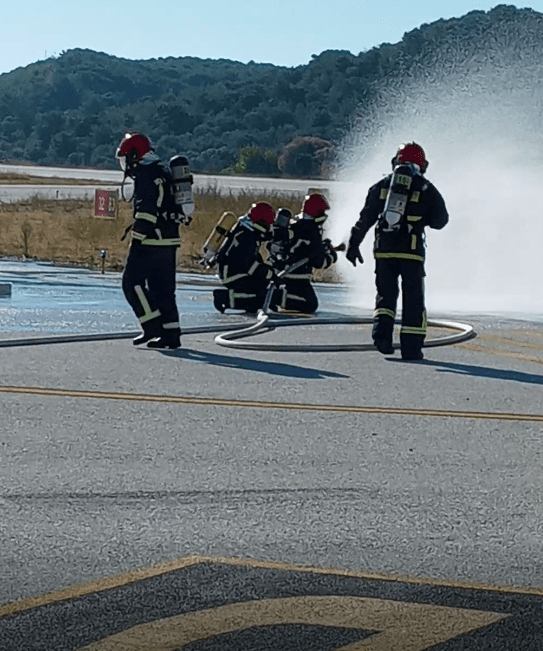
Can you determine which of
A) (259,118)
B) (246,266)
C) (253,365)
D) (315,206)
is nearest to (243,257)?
(246,266)

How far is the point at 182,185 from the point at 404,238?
184cm

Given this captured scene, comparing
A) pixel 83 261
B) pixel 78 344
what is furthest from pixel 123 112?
pixel 78 344

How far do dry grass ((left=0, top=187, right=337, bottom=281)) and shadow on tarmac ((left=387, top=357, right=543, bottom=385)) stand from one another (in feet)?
38.8

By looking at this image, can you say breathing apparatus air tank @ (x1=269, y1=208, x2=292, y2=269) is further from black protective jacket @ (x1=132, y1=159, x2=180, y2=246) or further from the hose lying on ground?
black protective jacket @ (x1=132, y1=159, x2=180, y2=246)

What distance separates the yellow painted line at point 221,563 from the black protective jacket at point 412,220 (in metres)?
6.53

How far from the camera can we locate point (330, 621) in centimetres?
479

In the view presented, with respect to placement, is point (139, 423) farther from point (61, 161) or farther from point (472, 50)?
point (61, 161)

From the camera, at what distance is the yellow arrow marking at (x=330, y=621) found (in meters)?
4.55

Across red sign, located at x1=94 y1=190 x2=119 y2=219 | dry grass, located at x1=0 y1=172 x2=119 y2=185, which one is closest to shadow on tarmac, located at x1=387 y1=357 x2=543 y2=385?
red sign, located at x1=94 y1=190 x2=119 y2=219

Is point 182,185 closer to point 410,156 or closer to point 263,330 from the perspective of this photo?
point 410,156

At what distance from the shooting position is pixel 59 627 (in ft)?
15.3

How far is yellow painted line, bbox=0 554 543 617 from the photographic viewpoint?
197 inches

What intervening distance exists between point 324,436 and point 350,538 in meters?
2.32

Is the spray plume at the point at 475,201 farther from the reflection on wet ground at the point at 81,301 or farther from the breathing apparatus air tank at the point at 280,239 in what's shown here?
the breathing apparatus air tank at the point at 280,239
